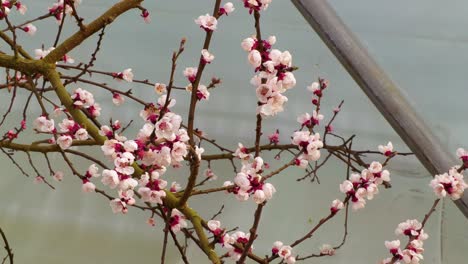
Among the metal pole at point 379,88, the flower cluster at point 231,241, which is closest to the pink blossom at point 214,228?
the flower cluster at point 231,241

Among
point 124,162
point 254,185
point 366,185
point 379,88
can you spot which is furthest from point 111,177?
point 379,88

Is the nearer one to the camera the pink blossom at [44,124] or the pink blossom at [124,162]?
the pink blossom at [124,162]

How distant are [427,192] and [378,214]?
171mm

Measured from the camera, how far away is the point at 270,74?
66 centimetres

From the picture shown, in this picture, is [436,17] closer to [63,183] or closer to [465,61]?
[465,61]

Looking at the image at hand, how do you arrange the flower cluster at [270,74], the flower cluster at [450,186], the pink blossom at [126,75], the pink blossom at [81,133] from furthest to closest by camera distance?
the pink blossom at [126,75], the flower cluster at [450,186], the pink blossom at [81,133], the flower cluster at [270,74]

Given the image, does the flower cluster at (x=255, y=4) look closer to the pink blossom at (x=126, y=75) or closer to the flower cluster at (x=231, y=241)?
the flower cluster at (x=231, y=241)

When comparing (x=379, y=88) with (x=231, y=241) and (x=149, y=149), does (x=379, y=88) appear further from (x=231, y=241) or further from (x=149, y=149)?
(x=149, y=149)

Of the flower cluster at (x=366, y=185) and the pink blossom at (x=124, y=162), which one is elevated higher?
the flower cluster at (x=366, y=185)

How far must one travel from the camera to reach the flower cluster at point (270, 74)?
2.16ft

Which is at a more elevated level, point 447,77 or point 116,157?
point 447,77

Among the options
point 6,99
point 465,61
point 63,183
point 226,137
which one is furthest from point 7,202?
point 465,61

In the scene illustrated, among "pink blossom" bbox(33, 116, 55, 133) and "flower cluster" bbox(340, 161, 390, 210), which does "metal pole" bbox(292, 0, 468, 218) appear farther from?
"pink blossom" bbox(33, 116, 55, 133)

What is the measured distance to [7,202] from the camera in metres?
2.02
